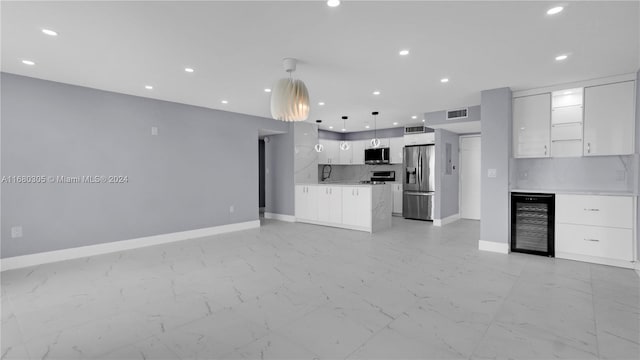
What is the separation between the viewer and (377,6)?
2348 millimetres

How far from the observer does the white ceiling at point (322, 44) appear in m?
2.41

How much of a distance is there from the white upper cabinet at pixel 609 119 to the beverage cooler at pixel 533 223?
91 centimetres

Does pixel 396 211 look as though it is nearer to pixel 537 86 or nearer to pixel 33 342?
pixel 537 86

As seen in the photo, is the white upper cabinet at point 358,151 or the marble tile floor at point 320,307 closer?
the marble tile floor at point 320,307

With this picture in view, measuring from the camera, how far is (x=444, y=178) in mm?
7031

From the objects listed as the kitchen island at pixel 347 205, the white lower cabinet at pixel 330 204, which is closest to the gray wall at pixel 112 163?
the kitchen island at pixel 347 205

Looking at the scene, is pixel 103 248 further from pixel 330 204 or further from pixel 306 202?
pixel 330 204

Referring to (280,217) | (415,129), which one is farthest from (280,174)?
(415,129)

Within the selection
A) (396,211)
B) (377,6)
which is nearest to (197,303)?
(377,6)

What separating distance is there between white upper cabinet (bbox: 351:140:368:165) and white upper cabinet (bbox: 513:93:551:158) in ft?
15.9

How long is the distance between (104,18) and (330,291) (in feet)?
10.4

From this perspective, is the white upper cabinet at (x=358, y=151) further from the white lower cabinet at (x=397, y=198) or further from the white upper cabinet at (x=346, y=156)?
the white lower cabinet at (x=397, y=198)

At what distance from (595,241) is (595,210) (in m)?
0.41

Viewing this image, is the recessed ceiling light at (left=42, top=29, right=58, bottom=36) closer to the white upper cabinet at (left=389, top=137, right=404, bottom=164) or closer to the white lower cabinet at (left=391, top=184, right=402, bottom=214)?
the white upper cabinet at (left=389, top=137, right=404, bottom=164)
